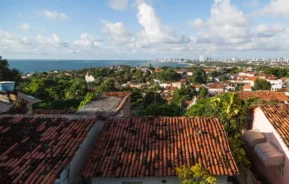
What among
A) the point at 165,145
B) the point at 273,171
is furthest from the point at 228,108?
the point at 165,145

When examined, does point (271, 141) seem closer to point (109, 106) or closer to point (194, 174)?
point (194, 174)

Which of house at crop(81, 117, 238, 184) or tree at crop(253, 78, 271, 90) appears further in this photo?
tree at crop(253, 78, 271, 90)

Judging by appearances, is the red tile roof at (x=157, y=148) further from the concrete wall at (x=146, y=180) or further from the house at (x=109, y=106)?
the house at (x=109, y=106)

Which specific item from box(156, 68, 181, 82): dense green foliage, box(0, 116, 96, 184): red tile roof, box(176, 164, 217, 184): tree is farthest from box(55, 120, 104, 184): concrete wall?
box(156, 68, 181, 82): dense green foliage

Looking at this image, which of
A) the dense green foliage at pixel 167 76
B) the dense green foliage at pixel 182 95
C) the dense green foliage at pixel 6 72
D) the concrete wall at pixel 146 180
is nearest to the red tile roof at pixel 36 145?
the concrete wall at pixel 146 180

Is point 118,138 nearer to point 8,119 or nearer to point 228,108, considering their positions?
point 8,119

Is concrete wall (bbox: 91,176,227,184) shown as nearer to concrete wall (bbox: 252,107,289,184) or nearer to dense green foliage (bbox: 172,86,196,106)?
concrete wall (bbox: 252,107,289,184)
